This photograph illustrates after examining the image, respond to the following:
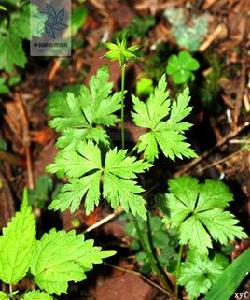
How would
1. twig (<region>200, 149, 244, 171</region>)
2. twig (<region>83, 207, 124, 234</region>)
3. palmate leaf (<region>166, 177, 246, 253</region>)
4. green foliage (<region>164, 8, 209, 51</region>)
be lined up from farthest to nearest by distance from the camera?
green foliage (<region>164, 8, 209, 51</region>) < twig (<region>200, 149, 244, 171</region>) < twig (<region>83, 207, 124, 234</region>) < palmate leaf (<region>166, 177, 246, 253</region>)

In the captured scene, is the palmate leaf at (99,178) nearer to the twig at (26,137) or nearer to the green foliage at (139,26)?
the twig at (26,137)

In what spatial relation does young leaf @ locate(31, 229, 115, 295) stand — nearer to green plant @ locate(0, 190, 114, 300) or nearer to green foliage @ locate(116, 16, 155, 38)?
green plant @ locate(0, 190, 114, 300)

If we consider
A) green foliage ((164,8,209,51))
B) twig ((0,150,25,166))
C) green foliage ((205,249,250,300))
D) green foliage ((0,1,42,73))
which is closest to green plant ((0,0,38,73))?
green foliage ((0,1,42,73))

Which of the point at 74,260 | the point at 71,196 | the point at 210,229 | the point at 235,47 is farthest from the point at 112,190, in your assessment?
the point at 235,47

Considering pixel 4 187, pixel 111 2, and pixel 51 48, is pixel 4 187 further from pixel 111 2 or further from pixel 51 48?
pixel 111 2

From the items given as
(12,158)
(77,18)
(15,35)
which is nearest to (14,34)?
(15,35)

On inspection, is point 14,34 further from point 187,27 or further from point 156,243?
point 156,243
